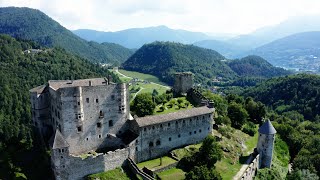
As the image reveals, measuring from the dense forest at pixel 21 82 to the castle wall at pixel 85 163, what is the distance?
825cm

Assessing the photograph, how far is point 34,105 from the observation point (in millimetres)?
61375

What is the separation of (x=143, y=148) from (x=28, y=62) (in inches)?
5490

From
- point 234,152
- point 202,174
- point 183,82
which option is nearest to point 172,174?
point 202,174

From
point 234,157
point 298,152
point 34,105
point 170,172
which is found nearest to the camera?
point 170,172

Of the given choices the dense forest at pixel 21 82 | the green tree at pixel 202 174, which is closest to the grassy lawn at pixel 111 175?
the green tree at pixel 202 174

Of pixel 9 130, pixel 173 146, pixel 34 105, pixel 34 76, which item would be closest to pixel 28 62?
pixel 34 76

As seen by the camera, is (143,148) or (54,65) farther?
(54,65)

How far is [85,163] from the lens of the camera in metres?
52.6

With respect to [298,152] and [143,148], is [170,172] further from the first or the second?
[298,152]

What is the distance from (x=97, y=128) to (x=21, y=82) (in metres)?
119

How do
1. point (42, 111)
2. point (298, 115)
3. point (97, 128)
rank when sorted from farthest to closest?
point (298, 115)
point (42, 111)
point (97, 128)

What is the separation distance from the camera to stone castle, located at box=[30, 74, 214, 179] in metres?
52.8

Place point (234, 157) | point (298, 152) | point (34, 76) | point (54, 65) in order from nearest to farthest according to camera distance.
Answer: point (234, 157), point (298, 152), point (34, 76), point (54, 65)

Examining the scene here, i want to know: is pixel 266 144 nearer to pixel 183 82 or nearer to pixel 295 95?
pixel 183 82
